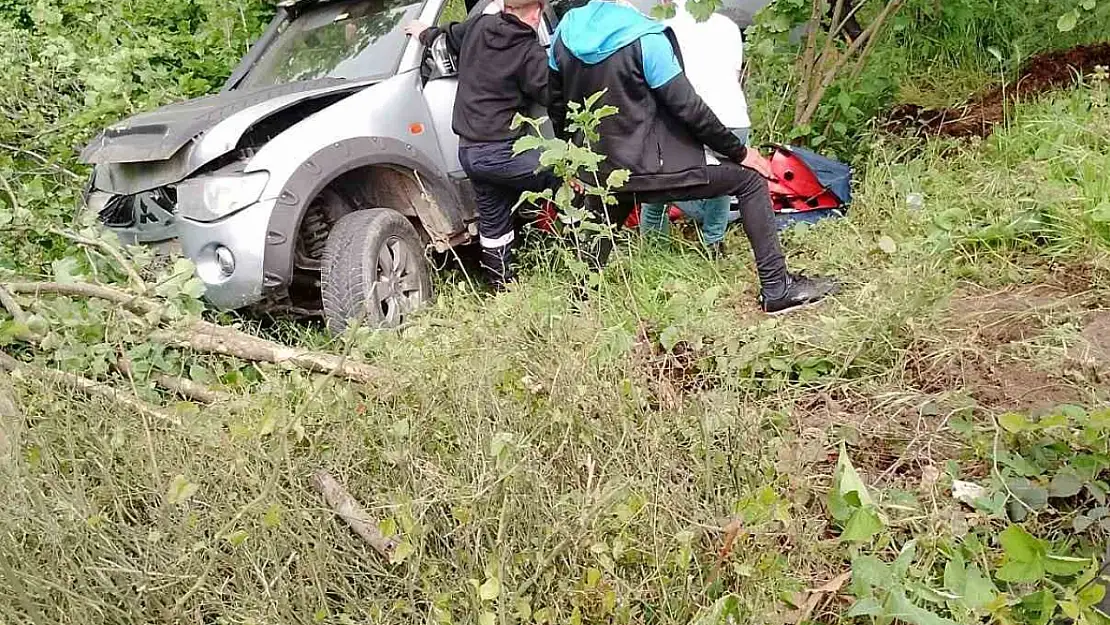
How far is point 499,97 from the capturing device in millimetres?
Answer: 4250

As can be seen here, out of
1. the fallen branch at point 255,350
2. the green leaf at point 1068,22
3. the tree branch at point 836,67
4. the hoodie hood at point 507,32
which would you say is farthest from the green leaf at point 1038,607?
the tree branch at point 836,67

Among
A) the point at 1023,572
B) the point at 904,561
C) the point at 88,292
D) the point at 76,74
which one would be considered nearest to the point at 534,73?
the point at 88,292

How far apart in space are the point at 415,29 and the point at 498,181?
1.01 metres

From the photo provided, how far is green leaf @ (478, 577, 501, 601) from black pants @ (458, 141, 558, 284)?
2.41 m

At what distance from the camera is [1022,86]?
17.1 ft

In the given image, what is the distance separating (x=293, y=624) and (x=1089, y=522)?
1.84 m

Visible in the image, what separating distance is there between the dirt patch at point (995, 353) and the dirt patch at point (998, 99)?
1.91 m

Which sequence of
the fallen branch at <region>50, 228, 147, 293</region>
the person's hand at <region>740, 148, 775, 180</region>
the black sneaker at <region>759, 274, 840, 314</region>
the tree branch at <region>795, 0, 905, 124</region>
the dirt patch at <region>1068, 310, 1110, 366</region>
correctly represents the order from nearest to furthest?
1. the dirt patch at <region>1068, 310, 1110, 366</region>
2. the fallen branch at <region>50, 228, 147, 293</region>
3. the black sneaker at <region>759, 274, 840, 314</region>
4. the person's hand at <region>740, 148, 775, 180</region>
5. the tree branch at <region>795, 0, 905, 124</region>

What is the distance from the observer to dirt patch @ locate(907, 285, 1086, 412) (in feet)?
8.96

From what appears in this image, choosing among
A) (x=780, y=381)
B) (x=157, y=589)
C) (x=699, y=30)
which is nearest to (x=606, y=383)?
(x=780, y=381)

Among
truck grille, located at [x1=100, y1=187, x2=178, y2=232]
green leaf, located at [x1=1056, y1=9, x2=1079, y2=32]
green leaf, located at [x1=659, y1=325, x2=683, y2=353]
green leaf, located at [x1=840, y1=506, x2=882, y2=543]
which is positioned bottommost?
green leaf, located at [x1=659, y1=325, x2=683, y2=353]

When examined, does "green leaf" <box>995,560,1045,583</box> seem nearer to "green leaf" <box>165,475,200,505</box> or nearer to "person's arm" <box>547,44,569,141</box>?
"green leaf" <box>165,475,200,505</box>

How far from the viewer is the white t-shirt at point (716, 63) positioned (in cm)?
429

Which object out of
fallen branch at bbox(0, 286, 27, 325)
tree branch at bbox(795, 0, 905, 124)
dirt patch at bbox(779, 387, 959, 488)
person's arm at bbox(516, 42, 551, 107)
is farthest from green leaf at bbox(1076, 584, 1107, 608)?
tree branch at bbox(795, 0, 905, 124)
